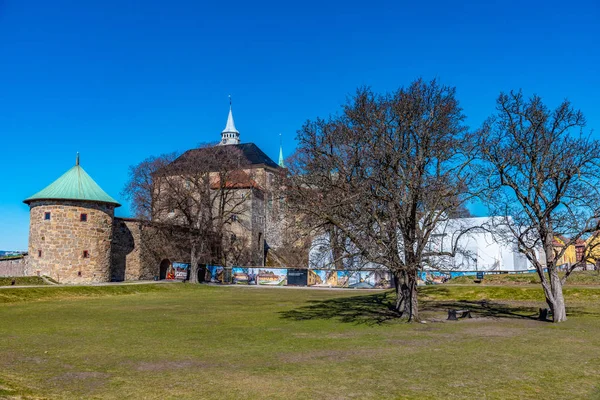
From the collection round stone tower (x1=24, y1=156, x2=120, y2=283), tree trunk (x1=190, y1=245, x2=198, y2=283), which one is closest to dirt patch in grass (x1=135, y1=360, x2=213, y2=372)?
round stone tower (x1=24, y1=156, x2=120, y2=283)

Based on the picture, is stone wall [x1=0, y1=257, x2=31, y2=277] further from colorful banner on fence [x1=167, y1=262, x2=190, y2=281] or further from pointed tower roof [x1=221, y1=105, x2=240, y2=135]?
pointed tower roof [x1=221, y1=105, x2=240, y2=135]

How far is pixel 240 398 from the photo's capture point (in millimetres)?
7781

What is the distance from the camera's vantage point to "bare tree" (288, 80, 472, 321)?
17438 millimetres

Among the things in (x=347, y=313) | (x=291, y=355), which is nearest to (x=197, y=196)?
(x=347, y=313)

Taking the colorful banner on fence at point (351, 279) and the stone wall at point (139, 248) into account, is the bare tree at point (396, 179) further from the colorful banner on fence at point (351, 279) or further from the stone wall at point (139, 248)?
the stone wall at point (139, 248)

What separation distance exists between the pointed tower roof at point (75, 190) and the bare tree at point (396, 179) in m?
25.8

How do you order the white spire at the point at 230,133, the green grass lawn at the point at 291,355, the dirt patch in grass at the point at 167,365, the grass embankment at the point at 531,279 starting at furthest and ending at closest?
the white spire at the point at 230,133 → the grass embankment at the point at 531,279 → the dirt patch in grass at the point at 167,365 → the green grass lawn at the point at 291,355

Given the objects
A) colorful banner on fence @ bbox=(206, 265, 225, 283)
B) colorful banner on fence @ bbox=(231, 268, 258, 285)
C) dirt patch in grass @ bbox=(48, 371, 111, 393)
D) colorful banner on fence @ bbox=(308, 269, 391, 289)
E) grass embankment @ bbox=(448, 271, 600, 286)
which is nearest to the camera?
dirt patch in grass @ bbox=(48, 371, 111, 393)

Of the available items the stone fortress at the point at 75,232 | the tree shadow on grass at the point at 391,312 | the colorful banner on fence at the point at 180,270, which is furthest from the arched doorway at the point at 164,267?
the tree shadow on grass at the point at 391,312

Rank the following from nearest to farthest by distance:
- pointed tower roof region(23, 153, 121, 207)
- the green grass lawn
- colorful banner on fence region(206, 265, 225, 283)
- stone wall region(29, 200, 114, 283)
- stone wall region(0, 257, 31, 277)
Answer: the green grass lawn
stone wall region(29, 200, 114, 283)
pointed tower roof region(23, 153, 121, 207)
stone wall region(0, 257, 31, 277)
colorful banner on fence region(206, 265, 225, 283)

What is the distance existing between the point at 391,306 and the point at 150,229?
2934 cm

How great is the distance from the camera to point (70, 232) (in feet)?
128

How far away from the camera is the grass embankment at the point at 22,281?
105 feet

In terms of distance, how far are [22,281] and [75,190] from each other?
8437 millimetres
